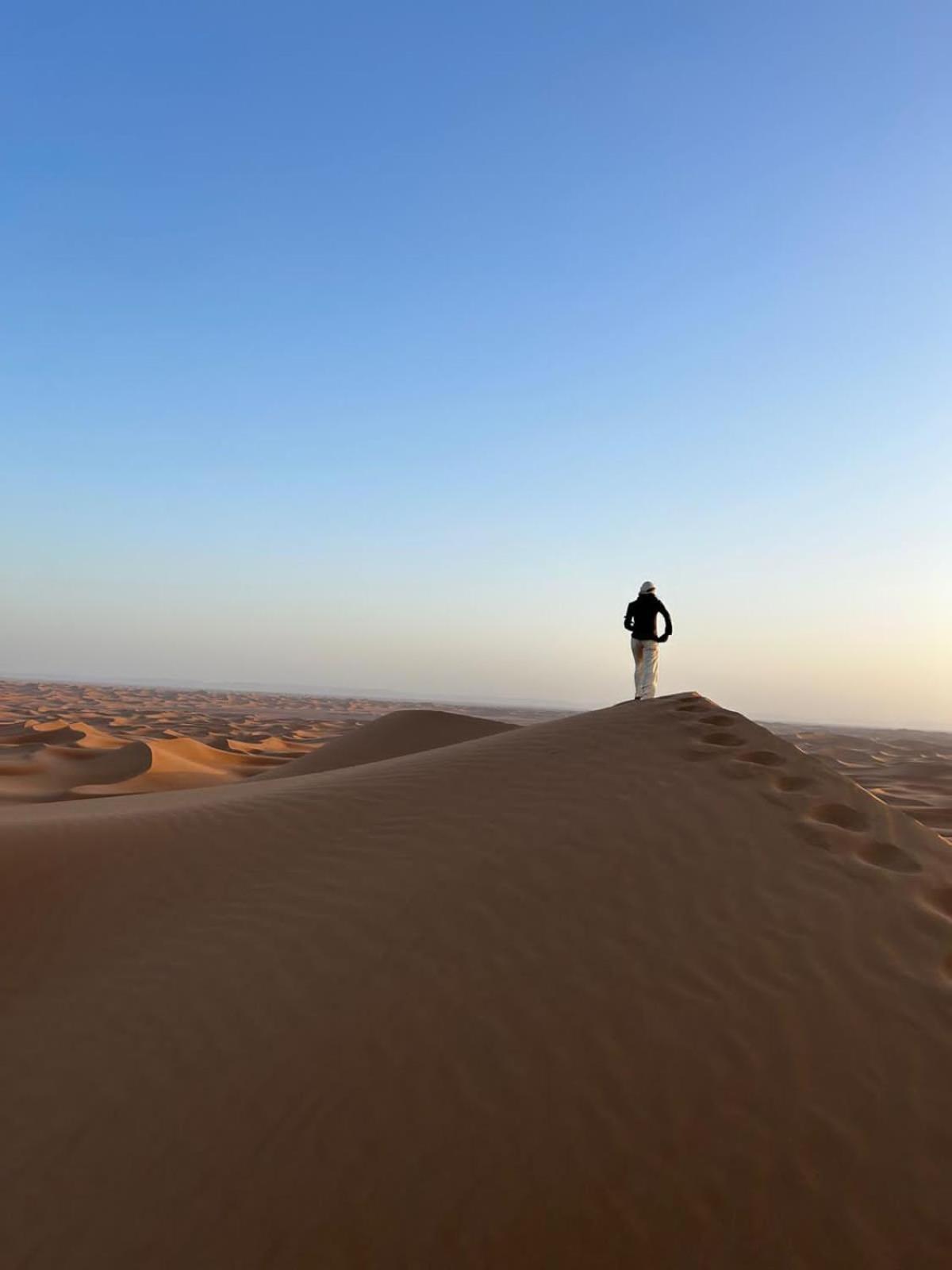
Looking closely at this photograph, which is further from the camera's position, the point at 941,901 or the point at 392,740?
the point at 392,740

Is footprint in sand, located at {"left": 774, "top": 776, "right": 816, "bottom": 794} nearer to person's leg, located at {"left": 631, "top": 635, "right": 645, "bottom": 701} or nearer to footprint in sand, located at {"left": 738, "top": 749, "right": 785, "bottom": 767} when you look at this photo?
footprint in sand, located at {"left": 738, "top": 749, "right": 785, "bottom": 767}

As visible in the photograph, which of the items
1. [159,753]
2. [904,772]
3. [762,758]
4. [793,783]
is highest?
[762,758]

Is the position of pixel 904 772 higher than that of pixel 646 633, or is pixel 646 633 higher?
pixel 646 633

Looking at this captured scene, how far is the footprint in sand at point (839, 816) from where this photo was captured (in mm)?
3703

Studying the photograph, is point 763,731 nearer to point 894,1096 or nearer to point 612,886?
point 612,886

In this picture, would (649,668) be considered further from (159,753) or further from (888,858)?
(159,753)

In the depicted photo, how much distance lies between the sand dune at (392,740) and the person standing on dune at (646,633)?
1.99 m

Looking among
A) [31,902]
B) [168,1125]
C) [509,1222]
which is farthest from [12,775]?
[509,1222]

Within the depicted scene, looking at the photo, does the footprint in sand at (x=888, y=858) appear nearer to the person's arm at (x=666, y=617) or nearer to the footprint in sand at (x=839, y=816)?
the footprint in sand at (x=839, y=816)

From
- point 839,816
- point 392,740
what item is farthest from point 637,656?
point 839,816

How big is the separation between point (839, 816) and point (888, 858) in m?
0.38

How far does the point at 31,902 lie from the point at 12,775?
316 inches

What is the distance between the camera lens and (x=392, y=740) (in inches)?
456

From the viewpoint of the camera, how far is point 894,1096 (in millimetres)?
2289
